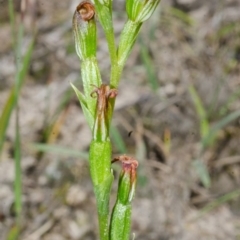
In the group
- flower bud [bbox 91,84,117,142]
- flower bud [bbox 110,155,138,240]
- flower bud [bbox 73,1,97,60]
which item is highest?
flower bud [bbox 73,1,97,60]

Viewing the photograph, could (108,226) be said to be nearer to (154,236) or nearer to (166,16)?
(154,236)

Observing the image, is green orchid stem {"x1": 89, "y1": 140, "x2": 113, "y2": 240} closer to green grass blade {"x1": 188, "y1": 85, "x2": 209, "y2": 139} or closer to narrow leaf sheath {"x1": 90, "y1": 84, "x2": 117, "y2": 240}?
narrow leaf sheath {"x1": 90, "y1": 84, "x2": 117, "y2": 240}

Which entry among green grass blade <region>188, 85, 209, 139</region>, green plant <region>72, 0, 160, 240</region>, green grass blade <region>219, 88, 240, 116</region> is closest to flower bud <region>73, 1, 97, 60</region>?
green plant <region>72, 0, 160, 240</region>

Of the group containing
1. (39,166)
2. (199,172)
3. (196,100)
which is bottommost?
(199,172)

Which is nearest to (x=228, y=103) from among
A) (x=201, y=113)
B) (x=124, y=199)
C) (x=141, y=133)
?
(x=201, y=113)

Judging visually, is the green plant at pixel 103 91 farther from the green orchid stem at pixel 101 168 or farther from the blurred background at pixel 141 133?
the blurred background at pixel 141 133

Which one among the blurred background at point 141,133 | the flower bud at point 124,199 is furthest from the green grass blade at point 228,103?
the flower bud at point 124,199

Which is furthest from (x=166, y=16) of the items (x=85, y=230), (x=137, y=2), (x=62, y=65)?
(x=137, y=2)

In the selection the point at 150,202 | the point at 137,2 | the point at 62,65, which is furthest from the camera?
the point at 62,65
